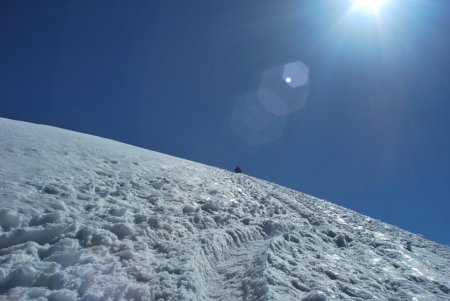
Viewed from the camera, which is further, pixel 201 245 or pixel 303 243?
pixel 303 243

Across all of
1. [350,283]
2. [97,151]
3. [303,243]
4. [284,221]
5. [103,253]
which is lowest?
[103,253]

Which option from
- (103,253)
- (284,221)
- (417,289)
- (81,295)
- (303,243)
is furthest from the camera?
(284,221)

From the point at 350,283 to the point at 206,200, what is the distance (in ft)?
16.8

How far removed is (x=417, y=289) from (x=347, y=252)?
2.19 metres

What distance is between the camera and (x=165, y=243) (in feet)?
25.4

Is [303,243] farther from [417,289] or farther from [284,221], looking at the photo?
[417,289]

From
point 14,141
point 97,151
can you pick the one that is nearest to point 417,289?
point 97,151

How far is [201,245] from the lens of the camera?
26.8ft

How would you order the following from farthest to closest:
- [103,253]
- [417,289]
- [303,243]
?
[303,243] < [417,289] < [103,253]

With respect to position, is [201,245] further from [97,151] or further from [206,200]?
[97,151]

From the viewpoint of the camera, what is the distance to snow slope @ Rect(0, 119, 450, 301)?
598 cm

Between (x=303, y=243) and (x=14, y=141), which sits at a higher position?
(x=14, y=141)

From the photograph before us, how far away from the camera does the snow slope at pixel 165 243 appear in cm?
598

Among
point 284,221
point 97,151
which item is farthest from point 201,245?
point 97,151
